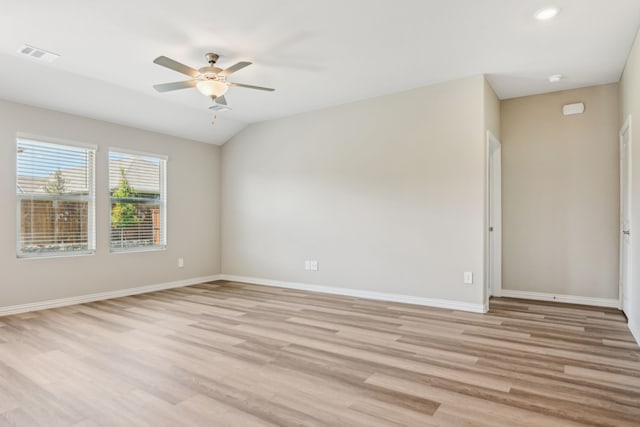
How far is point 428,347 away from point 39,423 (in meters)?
2.66

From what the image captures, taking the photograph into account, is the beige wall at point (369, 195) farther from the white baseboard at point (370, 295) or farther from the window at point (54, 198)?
the window at point (54, 198)

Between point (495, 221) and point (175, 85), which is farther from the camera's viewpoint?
point (495, 221)

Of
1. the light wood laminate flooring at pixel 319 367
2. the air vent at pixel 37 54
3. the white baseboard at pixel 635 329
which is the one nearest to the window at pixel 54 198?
the light wood laminate flooring at pixel 319 367

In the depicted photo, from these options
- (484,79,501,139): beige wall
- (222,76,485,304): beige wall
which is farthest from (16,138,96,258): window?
(484,79,501,139): beige wall

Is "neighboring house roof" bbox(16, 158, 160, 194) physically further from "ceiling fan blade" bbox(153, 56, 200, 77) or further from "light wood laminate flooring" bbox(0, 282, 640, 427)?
"ceiling fan blade" bbox(153, 56, 200, 77)

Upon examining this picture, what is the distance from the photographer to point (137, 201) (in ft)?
18.5

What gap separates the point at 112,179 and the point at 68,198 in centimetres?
62

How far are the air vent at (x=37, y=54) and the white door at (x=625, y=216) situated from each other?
573 centimetres

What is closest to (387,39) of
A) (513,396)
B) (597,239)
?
(513,396)

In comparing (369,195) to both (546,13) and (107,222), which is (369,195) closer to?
(546,13)

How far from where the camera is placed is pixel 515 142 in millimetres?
5211

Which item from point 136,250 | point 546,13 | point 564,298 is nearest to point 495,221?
point 564,298

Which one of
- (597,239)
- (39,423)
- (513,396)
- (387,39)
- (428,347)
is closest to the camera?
(39,423)

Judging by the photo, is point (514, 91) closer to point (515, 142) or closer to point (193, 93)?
point (515, 142)
